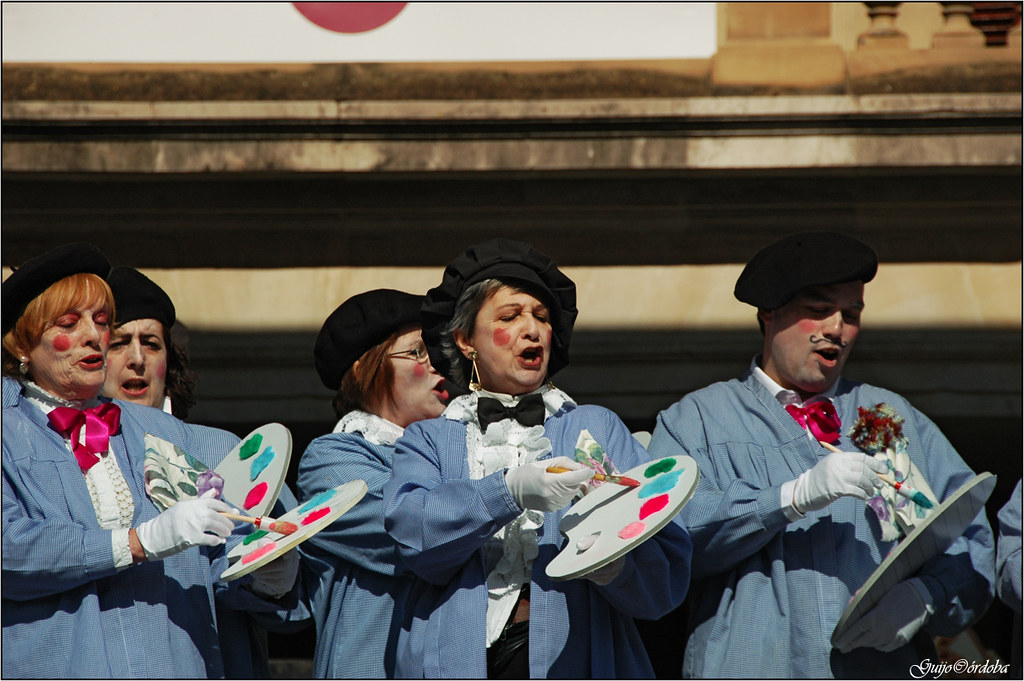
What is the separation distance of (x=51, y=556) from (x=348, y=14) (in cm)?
312

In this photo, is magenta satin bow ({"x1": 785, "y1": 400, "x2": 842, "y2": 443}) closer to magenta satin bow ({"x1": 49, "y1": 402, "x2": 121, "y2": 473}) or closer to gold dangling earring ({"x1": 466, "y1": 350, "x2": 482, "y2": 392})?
gold dangling earring ({"x1": 466, "y1": 350, "x2": 482, "y2": 392})

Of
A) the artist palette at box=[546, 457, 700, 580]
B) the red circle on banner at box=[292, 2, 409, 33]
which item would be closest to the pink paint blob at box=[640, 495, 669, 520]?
the artist palette at box=[546, 457, 700, 580]

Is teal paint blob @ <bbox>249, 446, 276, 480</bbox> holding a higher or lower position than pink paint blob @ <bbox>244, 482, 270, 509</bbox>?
higher

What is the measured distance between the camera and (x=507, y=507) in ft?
10.8

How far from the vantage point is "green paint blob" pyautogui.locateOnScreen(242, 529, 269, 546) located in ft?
11.9

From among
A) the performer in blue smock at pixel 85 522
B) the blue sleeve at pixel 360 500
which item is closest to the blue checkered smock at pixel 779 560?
the blue sleeve at pixel 360 500

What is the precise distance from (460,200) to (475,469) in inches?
107

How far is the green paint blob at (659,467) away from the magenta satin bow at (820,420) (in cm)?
73

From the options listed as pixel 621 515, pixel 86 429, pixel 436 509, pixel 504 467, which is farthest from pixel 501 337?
pixel 86 429

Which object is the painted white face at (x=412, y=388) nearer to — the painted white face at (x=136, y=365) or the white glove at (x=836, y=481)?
the painted white face at (x=136, y=365)

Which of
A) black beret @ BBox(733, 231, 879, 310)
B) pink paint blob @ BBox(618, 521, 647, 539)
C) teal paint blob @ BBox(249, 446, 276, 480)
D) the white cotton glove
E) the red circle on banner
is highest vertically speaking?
the red circle on banner

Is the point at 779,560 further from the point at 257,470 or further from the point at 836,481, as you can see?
the point at 257,470

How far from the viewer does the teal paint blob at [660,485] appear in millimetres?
3281

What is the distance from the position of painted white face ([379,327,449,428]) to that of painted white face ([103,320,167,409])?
0.73 meters
